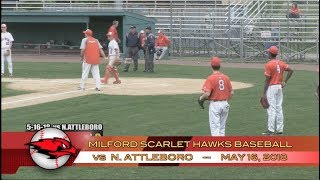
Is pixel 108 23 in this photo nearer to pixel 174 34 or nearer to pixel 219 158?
pixel 174 34

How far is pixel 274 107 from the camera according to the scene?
46.0 ft

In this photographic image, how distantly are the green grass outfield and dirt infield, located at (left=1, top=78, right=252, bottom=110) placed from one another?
80cm

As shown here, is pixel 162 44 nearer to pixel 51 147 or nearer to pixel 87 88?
pixel 87 88

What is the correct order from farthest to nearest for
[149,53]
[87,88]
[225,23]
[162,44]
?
[225,23] → [162,44] → [149,53] → [87,88]

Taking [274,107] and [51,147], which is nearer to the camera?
[51,147]

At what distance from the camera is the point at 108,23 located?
41.8 m

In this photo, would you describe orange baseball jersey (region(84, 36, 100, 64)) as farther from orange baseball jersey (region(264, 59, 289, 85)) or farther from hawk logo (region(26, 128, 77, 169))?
hawk logo (region(26, 128, 77, 169))

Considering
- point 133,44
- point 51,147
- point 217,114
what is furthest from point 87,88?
point 51,147

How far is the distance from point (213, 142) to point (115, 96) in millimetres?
10647

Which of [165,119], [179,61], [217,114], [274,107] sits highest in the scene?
[217,114]

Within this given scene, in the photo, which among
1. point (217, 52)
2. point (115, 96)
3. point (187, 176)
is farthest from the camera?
point (217, 52)

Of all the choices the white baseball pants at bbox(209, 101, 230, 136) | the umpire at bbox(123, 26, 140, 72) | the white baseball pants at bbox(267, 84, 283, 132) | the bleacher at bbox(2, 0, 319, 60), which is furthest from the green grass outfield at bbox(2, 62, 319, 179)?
the bleacher at bbox(2, 0, 319, 60)

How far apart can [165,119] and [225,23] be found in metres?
26.0

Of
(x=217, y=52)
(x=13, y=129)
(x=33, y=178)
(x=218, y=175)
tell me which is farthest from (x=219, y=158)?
A: (x=217, y=52)
